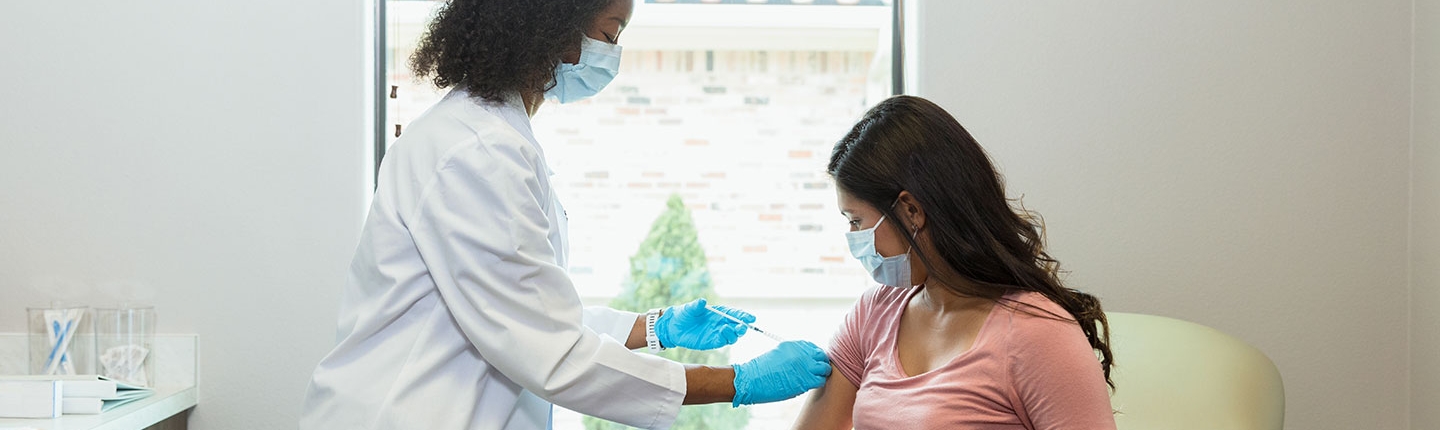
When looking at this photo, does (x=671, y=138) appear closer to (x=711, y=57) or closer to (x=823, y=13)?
(x=711, y=57)

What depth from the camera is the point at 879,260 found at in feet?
4.86

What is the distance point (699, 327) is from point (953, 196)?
1.72 feet

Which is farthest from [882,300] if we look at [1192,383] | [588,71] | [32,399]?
[32,399]

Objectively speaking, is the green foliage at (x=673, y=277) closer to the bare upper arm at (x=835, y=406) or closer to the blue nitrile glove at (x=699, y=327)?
the blue nitrile glove at (x=699, y=327)

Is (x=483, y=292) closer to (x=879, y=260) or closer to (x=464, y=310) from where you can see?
(x=464, y=310)

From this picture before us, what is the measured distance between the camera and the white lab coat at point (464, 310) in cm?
138

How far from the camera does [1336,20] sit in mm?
2406

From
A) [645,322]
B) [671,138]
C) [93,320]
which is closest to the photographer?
[645,322]

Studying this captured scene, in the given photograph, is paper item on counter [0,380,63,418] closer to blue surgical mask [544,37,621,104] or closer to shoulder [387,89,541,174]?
shoulder [387,89,541,174]

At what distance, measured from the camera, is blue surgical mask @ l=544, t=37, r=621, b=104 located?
5.21ft

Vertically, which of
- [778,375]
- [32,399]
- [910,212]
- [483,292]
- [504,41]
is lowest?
[32,399]

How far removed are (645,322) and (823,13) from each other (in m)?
1.27

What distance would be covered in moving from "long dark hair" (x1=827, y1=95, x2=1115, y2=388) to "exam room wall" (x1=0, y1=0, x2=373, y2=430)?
1.31 metres

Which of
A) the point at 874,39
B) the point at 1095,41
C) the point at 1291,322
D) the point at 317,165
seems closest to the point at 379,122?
the point at 317,165
